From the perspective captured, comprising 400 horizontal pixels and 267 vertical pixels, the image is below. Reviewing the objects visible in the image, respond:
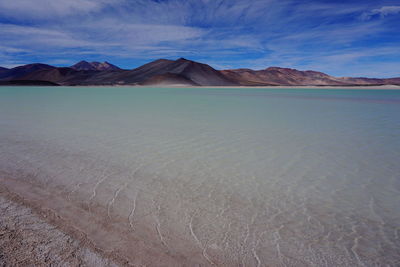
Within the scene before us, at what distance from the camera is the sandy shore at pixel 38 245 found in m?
1.77

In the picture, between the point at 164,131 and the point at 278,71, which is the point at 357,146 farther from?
the point at 278,71

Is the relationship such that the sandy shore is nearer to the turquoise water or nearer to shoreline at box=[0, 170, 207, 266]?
shoreline at box=[0, 170, 207, 266]

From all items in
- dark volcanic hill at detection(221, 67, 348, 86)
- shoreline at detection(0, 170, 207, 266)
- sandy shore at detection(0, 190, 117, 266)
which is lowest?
dark volcanic hill at detection(221, 67, 348, 86)

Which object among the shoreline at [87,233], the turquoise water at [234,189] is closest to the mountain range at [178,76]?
the turquoise water at [234,189]

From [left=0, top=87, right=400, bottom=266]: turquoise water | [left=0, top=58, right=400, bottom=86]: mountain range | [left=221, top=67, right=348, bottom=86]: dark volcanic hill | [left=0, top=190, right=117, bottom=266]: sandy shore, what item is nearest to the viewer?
[left=0, top=190, right=117, bottom=266]: sandy shore

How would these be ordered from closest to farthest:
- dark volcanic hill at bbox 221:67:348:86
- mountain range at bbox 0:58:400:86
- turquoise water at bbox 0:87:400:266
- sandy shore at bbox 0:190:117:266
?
1. sandy shore at bbox 0:190:117:266
2. turquoise water at bbox 0:87:400:266
3. mountain range at bbox 0:58:400:86
4. dark volcanic hill at bbox 221:67:348:86

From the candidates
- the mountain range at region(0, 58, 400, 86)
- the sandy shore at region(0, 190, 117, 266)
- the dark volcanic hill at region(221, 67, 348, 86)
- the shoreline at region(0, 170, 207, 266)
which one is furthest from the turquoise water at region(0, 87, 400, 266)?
the dark volcanic hill at region(221, 67, 348, 86)

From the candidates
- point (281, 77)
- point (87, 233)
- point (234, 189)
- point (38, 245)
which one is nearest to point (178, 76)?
point (281, 77)

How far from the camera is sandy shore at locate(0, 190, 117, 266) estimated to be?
1.77m

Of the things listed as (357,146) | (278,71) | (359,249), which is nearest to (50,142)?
(359,249)

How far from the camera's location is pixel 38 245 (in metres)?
1.92

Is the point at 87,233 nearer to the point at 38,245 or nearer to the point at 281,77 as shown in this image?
the point at 38,245

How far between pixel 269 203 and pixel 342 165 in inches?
79.5

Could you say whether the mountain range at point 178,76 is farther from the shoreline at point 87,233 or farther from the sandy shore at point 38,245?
the sandy shore at point 38,245
